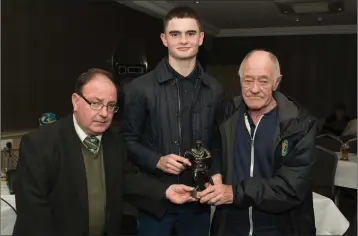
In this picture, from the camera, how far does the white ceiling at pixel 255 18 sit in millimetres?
6492

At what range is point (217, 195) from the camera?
1.64 metres

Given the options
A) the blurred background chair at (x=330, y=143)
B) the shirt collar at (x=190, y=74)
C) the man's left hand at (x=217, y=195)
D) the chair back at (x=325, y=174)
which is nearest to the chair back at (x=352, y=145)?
the blurred background chair at (x=330, y=143)

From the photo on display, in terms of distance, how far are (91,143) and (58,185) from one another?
0.64ft

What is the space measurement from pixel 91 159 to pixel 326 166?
2709mm

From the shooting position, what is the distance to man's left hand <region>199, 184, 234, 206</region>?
1.64 meters

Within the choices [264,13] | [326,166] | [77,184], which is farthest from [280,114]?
[264,13]

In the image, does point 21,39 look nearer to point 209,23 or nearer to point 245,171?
point 245,171

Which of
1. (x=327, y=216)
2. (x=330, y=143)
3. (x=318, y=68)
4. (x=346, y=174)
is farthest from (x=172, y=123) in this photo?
(x=318, y=68)

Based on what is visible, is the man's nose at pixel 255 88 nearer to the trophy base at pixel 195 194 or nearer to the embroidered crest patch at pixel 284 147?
the embroidered crest patch at pixel 284 147

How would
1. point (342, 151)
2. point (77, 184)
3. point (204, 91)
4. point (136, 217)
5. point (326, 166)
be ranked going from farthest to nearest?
1. point (342, 151)
2. point (326, 166)
3. point (136, 217)
4. point (204, 91)
5. point (77, 184)

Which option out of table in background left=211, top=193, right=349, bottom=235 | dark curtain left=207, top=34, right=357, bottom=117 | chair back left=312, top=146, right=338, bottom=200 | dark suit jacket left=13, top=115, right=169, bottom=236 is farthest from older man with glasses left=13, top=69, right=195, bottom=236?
Answer: dark curtain left=207, top=34, right=357, bottom=117

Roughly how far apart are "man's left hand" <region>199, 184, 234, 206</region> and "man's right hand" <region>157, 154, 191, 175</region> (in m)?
0.13

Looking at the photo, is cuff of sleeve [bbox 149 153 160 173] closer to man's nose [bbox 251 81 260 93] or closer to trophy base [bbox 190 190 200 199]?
trophy base [bbox 190 190 200 199]

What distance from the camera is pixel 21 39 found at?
154 inches
